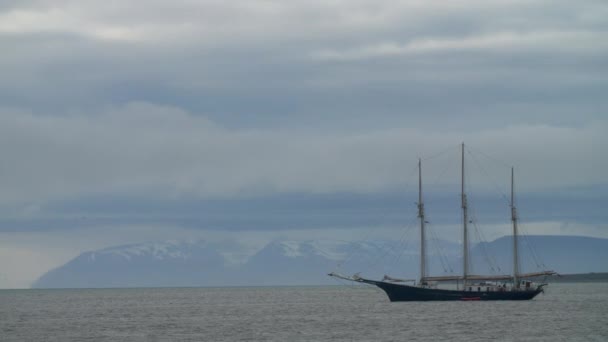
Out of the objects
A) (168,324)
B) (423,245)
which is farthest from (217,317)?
(423,245)

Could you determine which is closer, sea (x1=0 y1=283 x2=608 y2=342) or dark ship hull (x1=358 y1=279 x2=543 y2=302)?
sea (x1=0 y1=283 x2=608 y2=342)

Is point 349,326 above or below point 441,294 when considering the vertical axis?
below

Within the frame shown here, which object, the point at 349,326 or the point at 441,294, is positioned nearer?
the point at 349,326

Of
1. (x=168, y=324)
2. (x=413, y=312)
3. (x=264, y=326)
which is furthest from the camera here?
(x=413, y=312)

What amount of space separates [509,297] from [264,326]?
222 feet

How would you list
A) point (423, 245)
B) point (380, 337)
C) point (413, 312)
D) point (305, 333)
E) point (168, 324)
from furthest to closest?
point (423, 245)
point (413, 312)
point (168, 324)
point (305, 333)
point (380, 337)

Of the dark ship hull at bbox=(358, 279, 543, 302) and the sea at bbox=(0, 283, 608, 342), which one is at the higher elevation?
the dark ship hull at bbox=(358, 279, 543, 302)

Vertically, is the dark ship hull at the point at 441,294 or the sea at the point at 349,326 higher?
the dark ship hull at the point at 441,294

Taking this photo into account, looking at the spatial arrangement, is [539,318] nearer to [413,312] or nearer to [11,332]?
[413,312]

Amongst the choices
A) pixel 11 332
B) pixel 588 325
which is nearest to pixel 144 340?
pixel 11 332

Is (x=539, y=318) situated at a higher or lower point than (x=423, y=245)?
lower

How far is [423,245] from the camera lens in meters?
199

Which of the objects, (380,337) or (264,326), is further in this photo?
(264,326)

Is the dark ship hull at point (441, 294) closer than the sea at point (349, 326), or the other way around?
the sea at point (349, 326)
